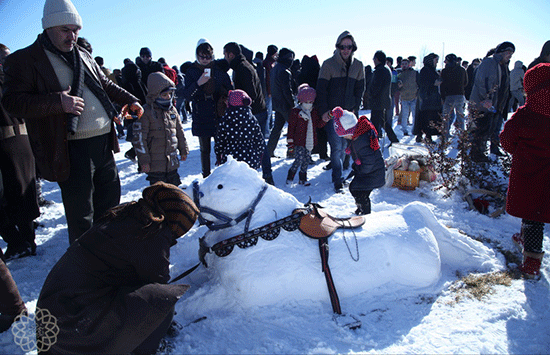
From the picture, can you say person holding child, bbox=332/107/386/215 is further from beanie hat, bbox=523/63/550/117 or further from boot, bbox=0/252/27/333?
boot, bbox=0/252/27/333

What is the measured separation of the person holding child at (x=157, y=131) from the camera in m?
3.82

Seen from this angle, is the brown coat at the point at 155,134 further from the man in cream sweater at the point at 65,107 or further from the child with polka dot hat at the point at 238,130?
the man in cream sweater at the point at 65,107

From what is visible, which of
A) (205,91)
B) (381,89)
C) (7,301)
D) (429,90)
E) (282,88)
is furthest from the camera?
(429,90)

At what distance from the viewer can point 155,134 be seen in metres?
3.88

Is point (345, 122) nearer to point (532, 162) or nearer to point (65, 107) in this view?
point (532, 162)

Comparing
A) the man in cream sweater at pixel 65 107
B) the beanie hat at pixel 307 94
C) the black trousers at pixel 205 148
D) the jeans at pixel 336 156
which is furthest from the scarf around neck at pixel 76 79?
the jeans at pixel 336 156

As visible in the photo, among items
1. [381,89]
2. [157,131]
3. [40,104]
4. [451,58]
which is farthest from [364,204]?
[451,58]

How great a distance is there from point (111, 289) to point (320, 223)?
1451 mm

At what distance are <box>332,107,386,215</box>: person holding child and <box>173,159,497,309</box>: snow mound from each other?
Answer: 1.35 meters

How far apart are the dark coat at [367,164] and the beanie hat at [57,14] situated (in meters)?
2.99

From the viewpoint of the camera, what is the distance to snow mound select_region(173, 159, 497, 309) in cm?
238

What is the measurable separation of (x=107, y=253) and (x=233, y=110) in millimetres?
2834

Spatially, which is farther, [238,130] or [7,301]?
[238,130]

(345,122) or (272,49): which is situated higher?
(272,49)
